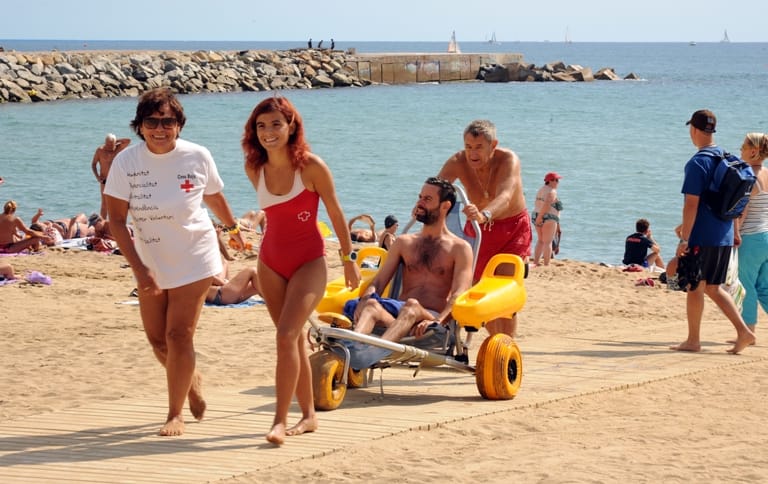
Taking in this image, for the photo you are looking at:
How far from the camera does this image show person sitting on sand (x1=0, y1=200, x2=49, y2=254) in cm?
1417

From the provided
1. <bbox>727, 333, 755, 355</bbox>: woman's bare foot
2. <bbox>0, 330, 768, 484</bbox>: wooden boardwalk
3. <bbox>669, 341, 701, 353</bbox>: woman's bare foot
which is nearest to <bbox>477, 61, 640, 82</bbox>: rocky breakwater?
<bbox>669, 341, 701, 353</bbox>: woman's bare foot

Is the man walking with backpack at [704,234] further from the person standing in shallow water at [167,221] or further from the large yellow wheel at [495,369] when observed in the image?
the person standing in shallow water at [167,221]

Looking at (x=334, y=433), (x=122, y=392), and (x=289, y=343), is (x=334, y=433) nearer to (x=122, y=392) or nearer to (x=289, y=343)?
(x=289, y=343)

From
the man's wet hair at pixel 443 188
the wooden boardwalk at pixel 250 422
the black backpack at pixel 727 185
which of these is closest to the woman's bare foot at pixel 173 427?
the wooden boardwalk at pixel 250 422

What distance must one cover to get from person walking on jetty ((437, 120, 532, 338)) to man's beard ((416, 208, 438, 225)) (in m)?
0.37

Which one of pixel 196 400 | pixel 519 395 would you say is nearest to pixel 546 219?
pixel 519 395

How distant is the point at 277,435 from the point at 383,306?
147cm

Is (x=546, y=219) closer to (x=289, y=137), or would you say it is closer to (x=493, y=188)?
(x=493, y=188)

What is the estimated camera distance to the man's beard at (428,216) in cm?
670

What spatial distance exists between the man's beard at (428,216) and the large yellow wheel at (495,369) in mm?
770

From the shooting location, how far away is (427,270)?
6785 mm

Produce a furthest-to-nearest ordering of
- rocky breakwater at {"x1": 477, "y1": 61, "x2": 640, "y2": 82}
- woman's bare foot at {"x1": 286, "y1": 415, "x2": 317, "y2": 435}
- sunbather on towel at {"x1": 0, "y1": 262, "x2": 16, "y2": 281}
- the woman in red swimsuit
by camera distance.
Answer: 1. rocky breakwater at {"x1": 477, "y1": 61, "x2": 640, "y2": 82}
2. sunbather on towel at {"x1": 0, "y1": 262, "x2": 16, "y2": 281}
3. woman's bare foot at {"x1": 286, "y1": 415, "x2": 317, "y2": 435}
4. the woman in red swimsuit

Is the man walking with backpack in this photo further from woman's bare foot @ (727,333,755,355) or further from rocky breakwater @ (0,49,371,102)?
rocky breakwater @ (0,49,371,102)

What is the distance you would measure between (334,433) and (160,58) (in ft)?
191
